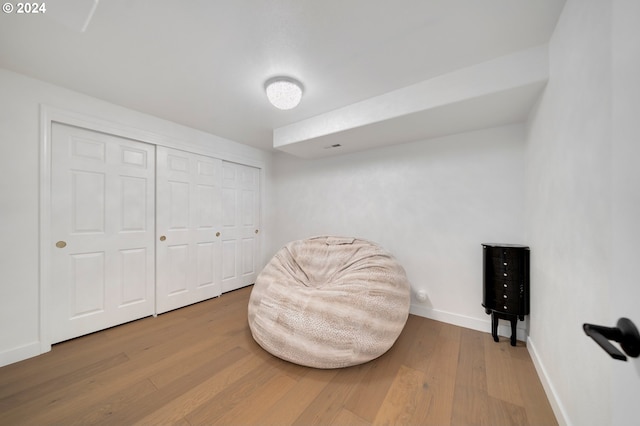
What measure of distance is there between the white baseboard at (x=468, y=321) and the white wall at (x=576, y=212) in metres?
0.47

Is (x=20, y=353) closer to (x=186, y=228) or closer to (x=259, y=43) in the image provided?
(x=186, y=228)

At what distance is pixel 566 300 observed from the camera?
3.86 ft

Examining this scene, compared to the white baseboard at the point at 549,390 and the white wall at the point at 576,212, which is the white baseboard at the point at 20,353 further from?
the white baseboard at the point at 549,390

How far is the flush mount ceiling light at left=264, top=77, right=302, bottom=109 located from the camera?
5.94 feet

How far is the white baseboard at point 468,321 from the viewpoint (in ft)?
6.68

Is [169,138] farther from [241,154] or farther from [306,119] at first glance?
[306,119]

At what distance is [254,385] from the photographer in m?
1.50

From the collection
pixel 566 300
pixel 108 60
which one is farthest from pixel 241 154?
pixel 566 300

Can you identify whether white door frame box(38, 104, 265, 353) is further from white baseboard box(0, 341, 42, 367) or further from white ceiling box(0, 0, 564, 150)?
white ceiling box(0, 0, 564, 150)

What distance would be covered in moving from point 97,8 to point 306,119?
179cm

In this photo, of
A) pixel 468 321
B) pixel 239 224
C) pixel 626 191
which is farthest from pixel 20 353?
pixel 468 321

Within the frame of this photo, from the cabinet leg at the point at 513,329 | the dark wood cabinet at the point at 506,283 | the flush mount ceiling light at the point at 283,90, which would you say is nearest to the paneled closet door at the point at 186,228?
the flush mount ceiling light at the point at 283,90

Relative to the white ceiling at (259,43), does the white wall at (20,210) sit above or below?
below

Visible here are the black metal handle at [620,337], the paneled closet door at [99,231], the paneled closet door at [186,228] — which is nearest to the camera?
the black metal handle at [620,337]
